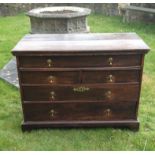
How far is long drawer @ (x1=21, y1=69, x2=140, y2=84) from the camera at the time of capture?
12.2 feet

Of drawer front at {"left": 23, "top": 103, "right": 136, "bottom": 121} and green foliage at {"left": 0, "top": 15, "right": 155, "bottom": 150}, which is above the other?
drawer front at {"left": 23, "top": 103, "right": 136, "bottom": 121}

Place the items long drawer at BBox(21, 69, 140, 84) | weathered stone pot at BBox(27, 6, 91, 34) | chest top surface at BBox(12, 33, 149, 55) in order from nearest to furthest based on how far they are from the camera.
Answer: chest top surface at BBox(12, 33, 149, 55) < long drawer at BBox(21, 69, 140, 84) < weathered stone pot at BBox(27, 6, 91, 34)

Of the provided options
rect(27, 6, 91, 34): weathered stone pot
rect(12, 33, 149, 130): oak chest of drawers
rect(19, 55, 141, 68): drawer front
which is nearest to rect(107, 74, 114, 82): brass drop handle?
rect(12, 33, 149, 130): oak chest of drawers

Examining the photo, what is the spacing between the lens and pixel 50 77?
Result: 3.74 metres

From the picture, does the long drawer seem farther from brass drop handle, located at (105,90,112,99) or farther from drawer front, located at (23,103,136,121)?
drawer front, located at (23,103,136,121)

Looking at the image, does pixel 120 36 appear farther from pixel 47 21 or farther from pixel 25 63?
pixel 47 21

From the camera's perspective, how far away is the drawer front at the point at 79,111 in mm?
3918

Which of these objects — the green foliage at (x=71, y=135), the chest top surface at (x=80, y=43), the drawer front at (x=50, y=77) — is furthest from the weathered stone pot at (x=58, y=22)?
the drawer front at (x=50, y=77)

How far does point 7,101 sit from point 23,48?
61.4 inches

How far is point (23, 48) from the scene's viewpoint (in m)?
3.64

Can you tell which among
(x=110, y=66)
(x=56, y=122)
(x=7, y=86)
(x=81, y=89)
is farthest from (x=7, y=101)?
(x=110, y=66)

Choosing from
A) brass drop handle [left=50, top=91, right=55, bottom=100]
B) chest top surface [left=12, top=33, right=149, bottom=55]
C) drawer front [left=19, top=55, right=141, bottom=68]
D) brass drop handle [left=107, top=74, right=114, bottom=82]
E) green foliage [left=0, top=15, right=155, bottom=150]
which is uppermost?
chest top surface [left=12, top=33, right=149, bottom=55]

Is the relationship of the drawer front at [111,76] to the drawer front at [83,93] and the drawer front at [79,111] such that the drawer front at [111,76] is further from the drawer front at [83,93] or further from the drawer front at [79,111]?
the drawer front at [79,111]

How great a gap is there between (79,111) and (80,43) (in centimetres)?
84
